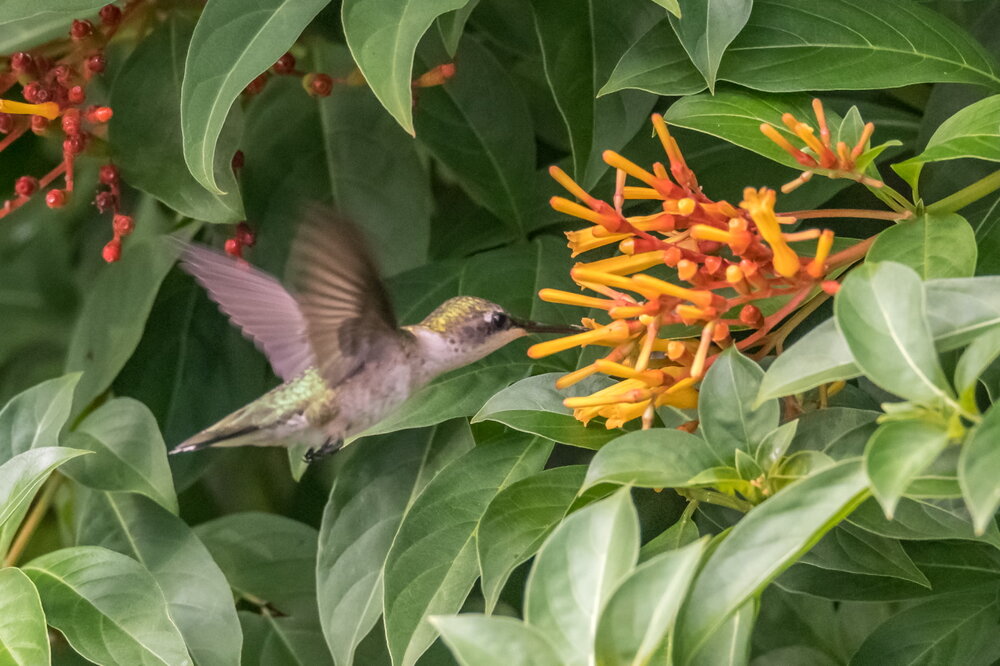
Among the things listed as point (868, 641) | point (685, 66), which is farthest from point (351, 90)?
point (868, 641)

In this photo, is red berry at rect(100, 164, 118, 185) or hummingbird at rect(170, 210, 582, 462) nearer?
hummingbird at rect(170, 210, 582, 462)

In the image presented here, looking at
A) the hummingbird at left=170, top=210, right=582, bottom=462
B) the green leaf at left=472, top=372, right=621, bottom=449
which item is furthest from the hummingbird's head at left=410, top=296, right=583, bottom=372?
the green leaf at left=472, top=372, right=621, bottom=449

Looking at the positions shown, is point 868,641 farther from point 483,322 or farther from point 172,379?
point 172,379

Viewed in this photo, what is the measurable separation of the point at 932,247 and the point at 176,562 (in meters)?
0.76

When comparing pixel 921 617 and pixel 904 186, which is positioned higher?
pixel 904 186

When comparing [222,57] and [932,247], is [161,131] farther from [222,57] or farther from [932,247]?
[932,247]

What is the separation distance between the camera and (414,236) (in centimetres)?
117

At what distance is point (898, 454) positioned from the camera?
21.0 inches

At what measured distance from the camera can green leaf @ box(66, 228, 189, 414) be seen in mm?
1172

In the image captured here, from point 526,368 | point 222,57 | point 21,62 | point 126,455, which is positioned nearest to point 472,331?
point 526,368

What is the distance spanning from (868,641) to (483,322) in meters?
0.41

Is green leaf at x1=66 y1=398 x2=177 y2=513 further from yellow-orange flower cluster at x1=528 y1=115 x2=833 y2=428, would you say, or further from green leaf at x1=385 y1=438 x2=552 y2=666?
yellow-orange flower cluster at x1=528 y1=115 x2=833 y2=428

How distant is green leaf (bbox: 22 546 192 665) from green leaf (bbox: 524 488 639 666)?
0.40 metres

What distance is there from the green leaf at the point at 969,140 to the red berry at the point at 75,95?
740 millimetres
